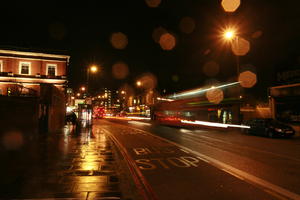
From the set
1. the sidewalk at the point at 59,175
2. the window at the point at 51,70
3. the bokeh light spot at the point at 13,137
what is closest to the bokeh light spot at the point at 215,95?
the sidewalk at the point at 59,175

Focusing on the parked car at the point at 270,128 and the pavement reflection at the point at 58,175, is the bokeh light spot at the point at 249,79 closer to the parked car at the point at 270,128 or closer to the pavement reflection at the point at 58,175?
the parked car at the point at 270,128

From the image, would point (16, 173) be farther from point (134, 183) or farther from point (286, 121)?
point (286, 121)

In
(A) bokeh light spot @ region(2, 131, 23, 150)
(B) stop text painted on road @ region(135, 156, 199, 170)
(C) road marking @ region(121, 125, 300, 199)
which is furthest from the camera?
(A) bokeh light spot @ region(2, 131, 23, 150)

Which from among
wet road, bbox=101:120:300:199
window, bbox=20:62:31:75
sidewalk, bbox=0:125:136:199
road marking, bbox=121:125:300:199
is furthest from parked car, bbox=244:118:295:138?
→ window, bbox=20:62:31:75

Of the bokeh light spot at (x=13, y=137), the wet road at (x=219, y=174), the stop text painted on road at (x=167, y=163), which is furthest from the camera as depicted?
the bokeh light spot at (x=13, y=137)

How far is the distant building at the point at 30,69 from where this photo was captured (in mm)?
45469

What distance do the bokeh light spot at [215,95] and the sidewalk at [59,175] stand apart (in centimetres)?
1394

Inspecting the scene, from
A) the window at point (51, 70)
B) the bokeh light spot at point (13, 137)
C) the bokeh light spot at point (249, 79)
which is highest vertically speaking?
the window at point (51, 70)

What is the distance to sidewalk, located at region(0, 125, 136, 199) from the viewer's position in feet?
19.2

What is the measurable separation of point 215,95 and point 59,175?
1781 cm

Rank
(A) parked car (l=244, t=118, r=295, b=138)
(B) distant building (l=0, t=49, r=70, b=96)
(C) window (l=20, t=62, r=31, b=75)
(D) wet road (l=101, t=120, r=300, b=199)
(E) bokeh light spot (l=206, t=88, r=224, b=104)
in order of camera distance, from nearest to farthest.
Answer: (D) wet road (l=101, t=120, r=300, b=199) < (A) parked car (l=244, t=118, r=295, b=138) < (E) bokeh light spot (l=206, t=88, r=224, b=104) < (B) distant building (l=0, t=49, r=70, b=96) < (C) window (l=20, t=62, r=31, b=75)

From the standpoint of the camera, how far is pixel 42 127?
20.1 meters

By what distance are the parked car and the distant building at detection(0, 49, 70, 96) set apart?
35.7 metres

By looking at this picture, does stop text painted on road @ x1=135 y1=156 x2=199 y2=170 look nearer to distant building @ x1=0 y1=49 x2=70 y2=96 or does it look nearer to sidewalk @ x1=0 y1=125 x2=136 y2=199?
sidewalk @ x1=0 y1=125 x2=136 y2=199
